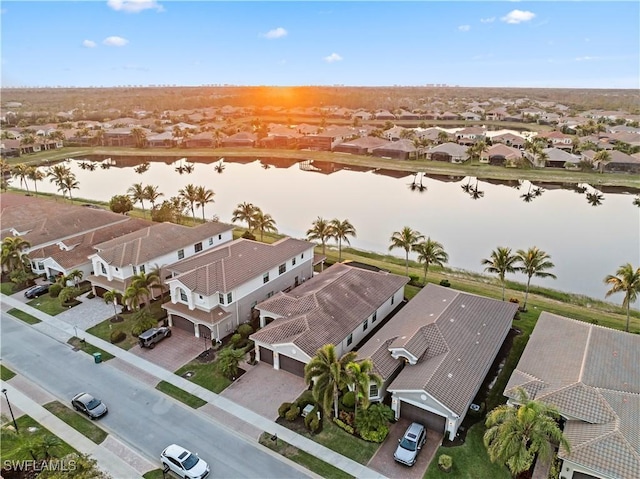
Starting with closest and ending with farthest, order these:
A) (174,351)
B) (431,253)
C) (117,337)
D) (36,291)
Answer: (174,351) → (117,337) → (431,253) → (36,291)

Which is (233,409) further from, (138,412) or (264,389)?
(138,412)

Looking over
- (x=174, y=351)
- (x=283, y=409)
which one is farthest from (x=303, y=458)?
(x=174, y=351)

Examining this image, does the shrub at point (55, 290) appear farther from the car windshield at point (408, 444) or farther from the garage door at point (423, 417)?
the car windshield at point (408, 444)

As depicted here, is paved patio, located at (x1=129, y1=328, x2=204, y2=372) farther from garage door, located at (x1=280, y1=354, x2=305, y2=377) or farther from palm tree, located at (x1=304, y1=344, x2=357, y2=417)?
palm tree, located at (x1=304, y1=344, x2=357, y2=417)

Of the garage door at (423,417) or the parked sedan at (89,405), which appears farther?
the parked sedan at (89,405)

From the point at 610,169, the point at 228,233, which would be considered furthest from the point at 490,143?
the point at 228,233

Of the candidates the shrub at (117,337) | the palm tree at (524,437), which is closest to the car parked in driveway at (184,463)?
the shrub at (117,337)

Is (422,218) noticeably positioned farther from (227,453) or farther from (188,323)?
(227,453)
